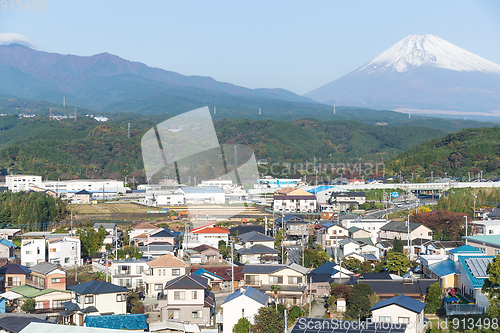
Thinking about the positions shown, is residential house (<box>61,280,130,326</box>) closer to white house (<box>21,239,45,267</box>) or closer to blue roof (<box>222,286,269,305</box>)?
blue roof (<box>222,286,269,305</box>)

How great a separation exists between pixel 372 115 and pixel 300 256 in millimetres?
83169

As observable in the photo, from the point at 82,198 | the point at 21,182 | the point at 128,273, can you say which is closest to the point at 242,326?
the point at 128,273

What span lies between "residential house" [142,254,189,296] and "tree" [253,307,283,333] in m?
2.19

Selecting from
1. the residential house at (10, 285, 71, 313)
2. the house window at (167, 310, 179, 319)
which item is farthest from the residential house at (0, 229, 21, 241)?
the house window at (167, 310, 179, 319)

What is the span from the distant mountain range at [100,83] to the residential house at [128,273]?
9785 cm

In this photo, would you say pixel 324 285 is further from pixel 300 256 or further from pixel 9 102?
pixel 9 102

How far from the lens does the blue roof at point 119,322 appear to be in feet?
19.7

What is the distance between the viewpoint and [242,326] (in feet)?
20.1

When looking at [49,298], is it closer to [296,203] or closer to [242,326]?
[242,326]

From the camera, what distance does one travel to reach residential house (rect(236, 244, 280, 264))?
1000 centimetres

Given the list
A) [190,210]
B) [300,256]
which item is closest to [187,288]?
[300,256]

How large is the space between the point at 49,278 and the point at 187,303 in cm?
218

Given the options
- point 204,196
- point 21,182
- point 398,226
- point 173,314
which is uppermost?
point 21,182

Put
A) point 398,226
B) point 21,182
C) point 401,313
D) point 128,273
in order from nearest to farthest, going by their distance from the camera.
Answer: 1. point 401,313
2. point 128,273
3. point 398,226
4. point 21,182
